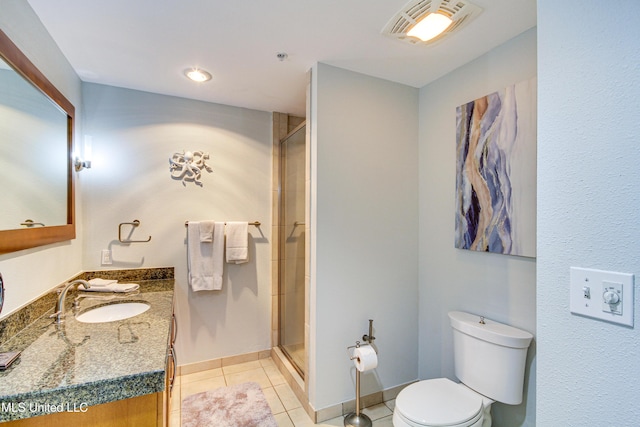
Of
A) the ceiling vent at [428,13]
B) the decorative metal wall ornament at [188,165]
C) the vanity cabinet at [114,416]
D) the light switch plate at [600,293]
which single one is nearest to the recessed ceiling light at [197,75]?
the decorative metal wall ornament at [188,165]

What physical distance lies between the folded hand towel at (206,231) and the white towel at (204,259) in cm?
3

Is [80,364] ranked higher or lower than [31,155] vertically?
lower

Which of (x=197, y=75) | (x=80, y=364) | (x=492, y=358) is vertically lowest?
(x=492, y=358)

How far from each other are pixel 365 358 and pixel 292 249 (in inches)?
44.7

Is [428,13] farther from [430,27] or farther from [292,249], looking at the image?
[292,249]

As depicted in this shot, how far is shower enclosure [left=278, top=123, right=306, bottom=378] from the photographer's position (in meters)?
2.41

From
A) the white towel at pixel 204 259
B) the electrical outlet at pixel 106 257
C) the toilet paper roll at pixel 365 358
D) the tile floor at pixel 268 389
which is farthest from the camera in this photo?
the white towel at pixel 204 259

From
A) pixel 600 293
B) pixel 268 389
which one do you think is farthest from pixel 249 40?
pixel 268 389

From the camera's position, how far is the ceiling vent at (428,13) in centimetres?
136

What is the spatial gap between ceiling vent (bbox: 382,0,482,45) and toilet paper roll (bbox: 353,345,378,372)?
6.12 ft

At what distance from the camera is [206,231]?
241 centimetres

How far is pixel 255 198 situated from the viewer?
2.71m

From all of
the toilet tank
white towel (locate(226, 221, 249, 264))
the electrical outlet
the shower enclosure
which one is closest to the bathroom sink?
the electrical outlet

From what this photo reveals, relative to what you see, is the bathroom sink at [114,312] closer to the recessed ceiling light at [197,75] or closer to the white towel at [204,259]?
the white towel at [204,259]
